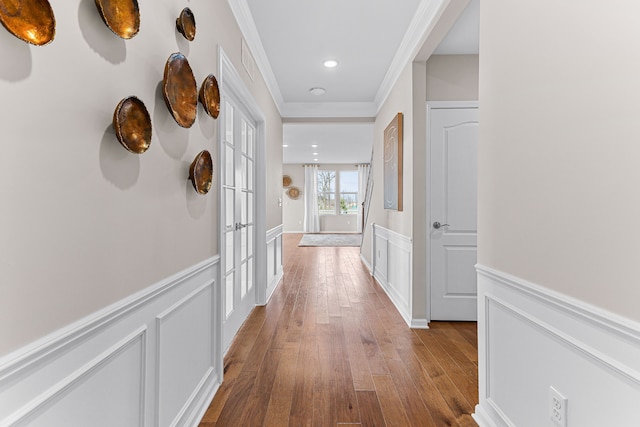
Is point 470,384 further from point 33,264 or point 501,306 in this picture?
point 33,264

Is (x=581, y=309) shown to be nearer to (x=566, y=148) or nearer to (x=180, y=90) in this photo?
(x=566, y=148)

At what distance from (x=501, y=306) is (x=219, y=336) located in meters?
1.52

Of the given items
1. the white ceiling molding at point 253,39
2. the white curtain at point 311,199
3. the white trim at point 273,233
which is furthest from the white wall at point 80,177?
the white curtain at point 311,199

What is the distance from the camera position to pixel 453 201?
2.99 metres

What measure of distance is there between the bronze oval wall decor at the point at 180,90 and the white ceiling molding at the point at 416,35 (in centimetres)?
168

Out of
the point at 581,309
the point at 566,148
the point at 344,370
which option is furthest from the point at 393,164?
the point at 581,309

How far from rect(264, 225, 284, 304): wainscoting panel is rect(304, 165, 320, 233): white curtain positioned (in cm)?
707

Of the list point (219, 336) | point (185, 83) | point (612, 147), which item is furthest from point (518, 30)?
point (219, 336)

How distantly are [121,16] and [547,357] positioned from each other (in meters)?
1.79

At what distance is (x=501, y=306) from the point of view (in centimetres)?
147

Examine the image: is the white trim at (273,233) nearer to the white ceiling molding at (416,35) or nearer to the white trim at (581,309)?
the white ceiling molding at (416,35)

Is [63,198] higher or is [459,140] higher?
[459,140]

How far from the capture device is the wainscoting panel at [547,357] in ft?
2.90

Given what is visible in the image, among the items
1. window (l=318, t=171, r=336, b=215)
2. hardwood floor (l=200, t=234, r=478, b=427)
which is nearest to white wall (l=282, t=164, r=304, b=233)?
window (l=318, t=171, r=336, b=215)
